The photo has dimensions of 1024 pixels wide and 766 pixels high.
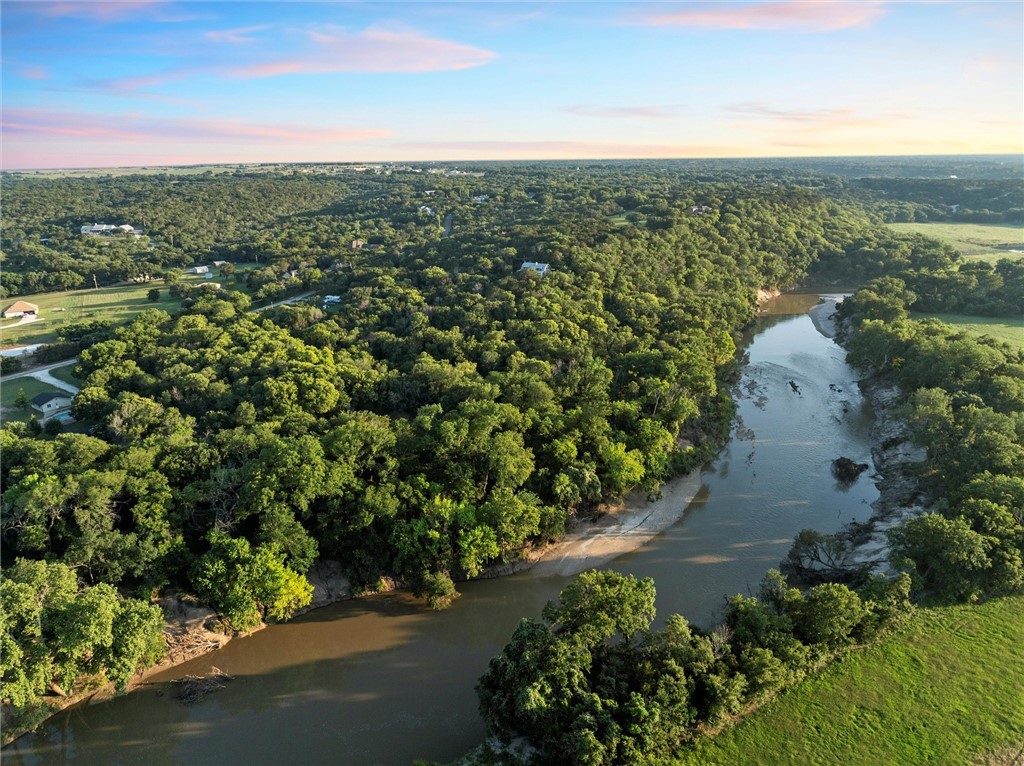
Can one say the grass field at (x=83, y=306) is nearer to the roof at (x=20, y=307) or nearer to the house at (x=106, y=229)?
the roof at (x=20, y=307)

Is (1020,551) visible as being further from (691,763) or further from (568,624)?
(568,624)

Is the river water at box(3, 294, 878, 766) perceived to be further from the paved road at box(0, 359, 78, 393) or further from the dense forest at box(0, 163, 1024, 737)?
the paved road at box(0, 359, 78, 393)

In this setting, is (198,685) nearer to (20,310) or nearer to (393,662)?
(393,662)

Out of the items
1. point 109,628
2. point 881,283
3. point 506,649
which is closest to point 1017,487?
point 506,649

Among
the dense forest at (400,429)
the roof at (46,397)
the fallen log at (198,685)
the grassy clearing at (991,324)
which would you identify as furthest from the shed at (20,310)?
the grassy clearing at (991,324)

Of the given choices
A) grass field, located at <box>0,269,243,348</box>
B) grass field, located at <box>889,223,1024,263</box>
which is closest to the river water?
grass field, located at <box>0,269,243,348</box>

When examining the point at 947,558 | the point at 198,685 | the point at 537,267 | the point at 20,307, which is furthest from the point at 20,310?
the point at 947,558
